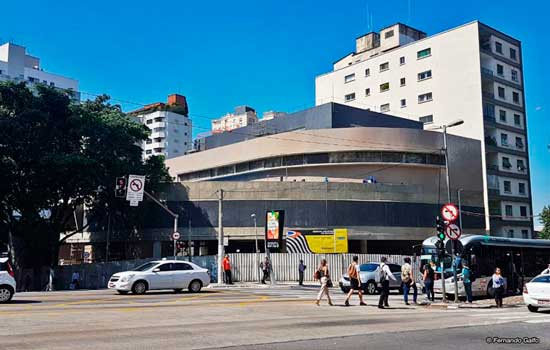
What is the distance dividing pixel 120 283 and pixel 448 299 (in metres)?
14.1

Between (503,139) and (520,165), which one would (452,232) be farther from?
(520,165)

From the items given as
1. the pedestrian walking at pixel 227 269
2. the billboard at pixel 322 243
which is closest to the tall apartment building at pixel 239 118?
the billboard at pixel 322 243

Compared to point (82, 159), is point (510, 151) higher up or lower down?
higher up

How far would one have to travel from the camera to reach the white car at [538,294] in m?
17.6

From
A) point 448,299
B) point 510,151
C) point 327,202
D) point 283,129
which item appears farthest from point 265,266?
point 510,151

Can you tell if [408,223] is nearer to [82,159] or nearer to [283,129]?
[283,129]

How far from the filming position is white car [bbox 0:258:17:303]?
19.2 meters

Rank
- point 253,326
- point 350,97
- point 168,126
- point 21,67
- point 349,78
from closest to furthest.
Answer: point 253,326, point 350,97, point 349,78, point 21,67, point 168,126

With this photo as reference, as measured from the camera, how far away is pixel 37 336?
37.3 ft

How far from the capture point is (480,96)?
62.9 meters

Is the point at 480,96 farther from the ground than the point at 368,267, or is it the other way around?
the point at 480,96

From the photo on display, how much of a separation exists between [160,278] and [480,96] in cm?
4916

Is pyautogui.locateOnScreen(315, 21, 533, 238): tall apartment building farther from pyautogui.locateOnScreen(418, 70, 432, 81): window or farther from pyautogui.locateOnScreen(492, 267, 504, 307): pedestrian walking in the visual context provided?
pyautogui.locateOnScreen(492, 267, 504, 307): pedestrian walking

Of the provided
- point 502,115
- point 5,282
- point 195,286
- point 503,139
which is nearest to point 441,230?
point 195,286
